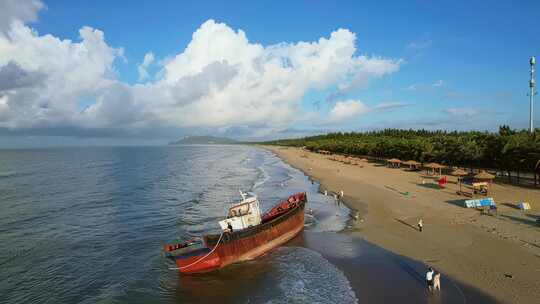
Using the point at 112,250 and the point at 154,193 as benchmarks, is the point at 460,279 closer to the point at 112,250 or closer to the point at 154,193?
the point at 112,250

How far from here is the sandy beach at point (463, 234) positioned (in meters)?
17.1

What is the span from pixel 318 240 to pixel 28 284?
690 inches

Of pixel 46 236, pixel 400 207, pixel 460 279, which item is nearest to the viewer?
pixel 460 279

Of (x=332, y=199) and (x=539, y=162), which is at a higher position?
(x=539, y=162)

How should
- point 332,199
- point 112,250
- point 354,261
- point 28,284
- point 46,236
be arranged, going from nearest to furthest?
point 28,284, point 354,261, point 112,250, point 46,236, point 332,199

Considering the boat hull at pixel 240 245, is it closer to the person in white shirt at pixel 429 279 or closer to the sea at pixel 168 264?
the sea at pixel 168 264

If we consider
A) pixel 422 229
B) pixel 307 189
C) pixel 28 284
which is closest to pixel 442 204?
pixel 422 229

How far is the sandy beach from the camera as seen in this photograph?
56.0 feet

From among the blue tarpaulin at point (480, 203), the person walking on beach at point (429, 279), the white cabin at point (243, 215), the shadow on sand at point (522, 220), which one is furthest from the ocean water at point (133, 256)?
the shadow on sand at point (522, 220)

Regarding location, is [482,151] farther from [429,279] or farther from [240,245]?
[240,245]

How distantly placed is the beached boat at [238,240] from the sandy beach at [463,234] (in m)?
5.09

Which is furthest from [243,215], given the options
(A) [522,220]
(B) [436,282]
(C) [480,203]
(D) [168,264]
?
(A) [522,220]

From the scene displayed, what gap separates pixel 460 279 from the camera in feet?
56.7

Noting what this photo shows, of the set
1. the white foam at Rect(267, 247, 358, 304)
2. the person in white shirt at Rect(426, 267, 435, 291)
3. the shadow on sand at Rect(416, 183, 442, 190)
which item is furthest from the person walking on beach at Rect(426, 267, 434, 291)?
the shadow on sand at Rect(416, 183, 442, 190)
